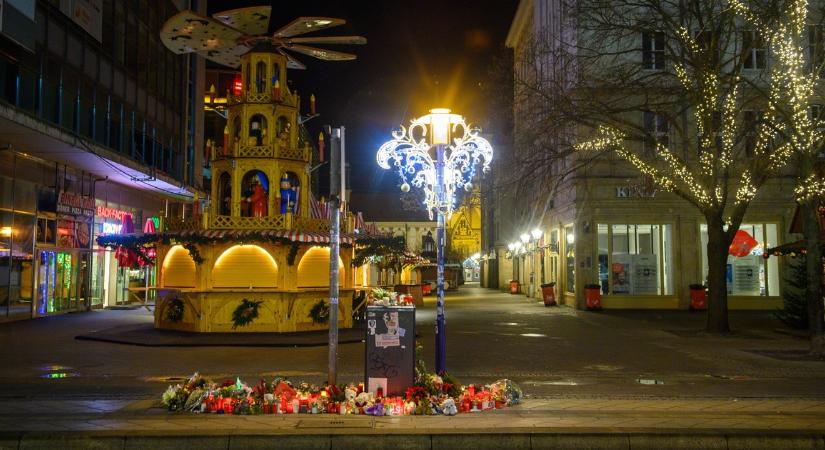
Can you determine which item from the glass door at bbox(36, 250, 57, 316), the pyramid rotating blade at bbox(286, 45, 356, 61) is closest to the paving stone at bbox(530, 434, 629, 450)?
the pyramid rotating blade at bbox(286, 45, 356, 61)

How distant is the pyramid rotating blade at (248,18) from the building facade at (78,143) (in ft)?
19.4

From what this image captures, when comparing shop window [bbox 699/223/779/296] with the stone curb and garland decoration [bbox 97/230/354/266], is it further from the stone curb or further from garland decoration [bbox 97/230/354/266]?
the stone curb

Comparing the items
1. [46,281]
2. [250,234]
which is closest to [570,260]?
[250,234]

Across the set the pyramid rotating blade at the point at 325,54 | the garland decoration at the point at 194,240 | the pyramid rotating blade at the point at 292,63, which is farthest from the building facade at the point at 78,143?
the pyramid rotating blade at the point at 325,54

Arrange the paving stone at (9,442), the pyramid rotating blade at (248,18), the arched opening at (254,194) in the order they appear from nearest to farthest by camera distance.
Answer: the paving stone at (9,442) → the pyramid rotating blade at (248,18) → the arched opening at (254,194)

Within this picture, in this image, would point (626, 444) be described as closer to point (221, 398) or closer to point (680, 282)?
point (221, 398)

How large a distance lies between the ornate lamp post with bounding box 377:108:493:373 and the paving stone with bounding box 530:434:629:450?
2.81 meters

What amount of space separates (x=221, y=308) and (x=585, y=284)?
652 inches

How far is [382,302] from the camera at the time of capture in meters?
9.37

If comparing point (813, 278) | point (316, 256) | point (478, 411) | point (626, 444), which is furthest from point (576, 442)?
point (316, 256)

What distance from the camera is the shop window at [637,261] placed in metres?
29.3

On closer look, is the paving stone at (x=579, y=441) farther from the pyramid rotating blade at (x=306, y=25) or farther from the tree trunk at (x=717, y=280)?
the tree trunk at (x=717, y=280)

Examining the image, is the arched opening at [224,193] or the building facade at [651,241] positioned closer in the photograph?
the arched opening at [224,193]

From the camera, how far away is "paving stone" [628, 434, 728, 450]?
24.2 ft
